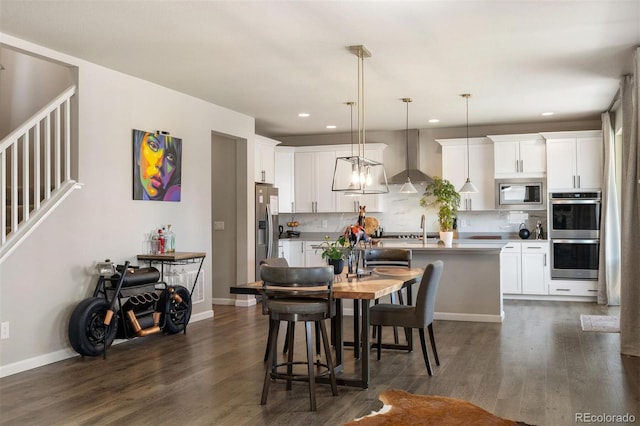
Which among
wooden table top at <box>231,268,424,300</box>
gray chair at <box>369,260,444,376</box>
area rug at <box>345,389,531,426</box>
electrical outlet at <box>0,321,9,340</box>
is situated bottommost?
area rug at <box>345,389,531,426</box>

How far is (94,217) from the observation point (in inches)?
213

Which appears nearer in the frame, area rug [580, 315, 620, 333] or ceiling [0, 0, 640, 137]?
ceiling [0, 0, 640, 137]

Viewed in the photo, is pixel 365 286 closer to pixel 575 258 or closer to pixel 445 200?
pixel 445 200

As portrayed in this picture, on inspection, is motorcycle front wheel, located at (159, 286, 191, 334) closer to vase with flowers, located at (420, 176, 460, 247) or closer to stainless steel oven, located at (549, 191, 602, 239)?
vase with flowers, located at (420, 176, 460, 247)

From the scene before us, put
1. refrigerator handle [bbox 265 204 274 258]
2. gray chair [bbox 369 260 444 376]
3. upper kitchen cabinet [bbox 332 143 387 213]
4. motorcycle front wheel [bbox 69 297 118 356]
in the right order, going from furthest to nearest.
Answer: upper kitchen cabinet [bbox 332 143 387 213]
refrigerator handle [bbox 265 204 274 258]
motorcycle front wheel [bbox 69 297 118 356]
gray chair [bbox 369 260 444 376]

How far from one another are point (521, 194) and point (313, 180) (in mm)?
3259

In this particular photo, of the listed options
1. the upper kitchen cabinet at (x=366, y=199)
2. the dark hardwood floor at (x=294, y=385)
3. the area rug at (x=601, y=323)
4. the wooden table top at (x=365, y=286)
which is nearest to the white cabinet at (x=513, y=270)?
the area rug at (x=601, y=323)

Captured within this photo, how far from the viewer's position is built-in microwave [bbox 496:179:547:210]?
865 centimetres

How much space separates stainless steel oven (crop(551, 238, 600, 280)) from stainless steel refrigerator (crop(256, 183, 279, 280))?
3969 mm

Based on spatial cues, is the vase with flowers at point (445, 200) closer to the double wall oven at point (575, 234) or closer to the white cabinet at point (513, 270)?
the white cabinet at point (513, 270)

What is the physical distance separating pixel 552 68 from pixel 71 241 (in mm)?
4737

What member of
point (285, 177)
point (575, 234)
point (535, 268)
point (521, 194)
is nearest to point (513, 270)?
point (535, 268)

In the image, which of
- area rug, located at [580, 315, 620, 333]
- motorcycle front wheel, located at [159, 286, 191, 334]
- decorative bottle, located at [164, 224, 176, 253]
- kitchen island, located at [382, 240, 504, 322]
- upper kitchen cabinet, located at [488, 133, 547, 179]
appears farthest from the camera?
upper kitchen cabinet, located at [488, 133, 547, 179]

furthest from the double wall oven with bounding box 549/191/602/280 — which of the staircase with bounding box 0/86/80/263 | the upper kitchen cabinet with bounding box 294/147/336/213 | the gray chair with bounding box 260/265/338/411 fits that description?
the staircase with bounding box 0/86/80/263
